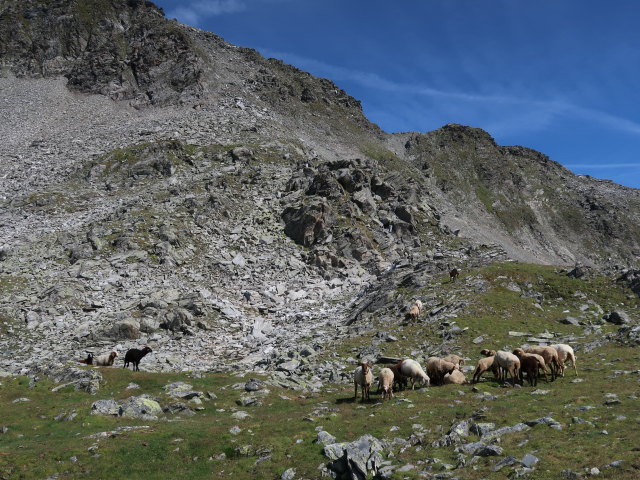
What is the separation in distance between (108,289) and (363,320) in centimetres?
2784

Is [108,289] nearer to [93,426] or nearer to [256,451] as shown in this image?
[93,426]

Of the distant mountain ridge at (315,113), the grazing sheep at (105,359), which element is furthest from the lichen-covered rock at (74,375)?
the distant mountain ridge at (315,113)

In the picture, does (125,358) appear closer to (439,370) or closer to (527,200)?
(439,370)

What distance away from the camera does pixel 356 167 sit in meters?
86.9

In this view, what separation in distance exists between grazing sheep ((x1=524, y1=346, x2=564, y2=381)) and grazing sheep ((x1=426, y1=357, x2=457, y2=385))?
188 inches

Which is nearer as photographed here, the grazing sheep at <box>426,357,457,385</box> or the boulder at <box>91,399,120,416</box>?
the boulder at <box>91,399,120,416</box>

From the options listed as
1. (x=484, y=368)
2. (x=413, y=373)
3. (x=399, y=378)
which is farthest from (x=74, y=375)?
(x=484, y=368)

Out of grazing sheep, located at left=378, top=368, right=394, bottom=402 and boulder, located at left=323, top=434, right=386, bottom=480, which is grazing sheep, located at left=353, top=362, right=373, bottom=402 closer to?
grazing sheep, located at left=378, top=368, right=394, bottom=402

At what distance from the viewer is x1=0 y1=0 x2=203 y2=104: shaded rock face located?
119 metres

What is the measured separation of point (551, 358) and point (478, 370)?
3.96m

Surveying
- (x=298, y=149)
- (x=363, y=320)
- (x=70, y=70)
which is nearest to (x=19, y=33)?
(x=70, y=70)

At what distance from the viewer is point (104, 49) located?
128375mm

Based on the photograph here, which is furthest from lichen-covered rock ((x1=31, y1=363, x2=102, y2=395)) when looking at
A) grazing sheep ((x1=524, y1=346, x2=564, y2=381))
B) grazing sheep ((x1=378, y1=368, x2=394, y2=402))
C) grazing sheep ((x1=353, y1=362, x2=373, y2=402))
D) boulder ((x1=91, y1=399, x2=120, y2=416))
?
grazing sheep ((x1=524, y1=346, x2=564, y2=381))

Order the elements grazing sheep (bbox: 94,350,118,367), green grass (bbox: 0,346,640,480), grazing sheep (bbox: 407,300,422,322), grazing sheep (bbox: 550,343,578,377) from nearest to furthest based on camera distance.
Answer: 1. green grass (bbox: 0,346,640,480)
2. grazing sheep (bbox: 550,343,578,377)
3. grazing sheep (bbox: 94,350,118,367)
4. grazing sheep (bbox: 407,300,422,322)
